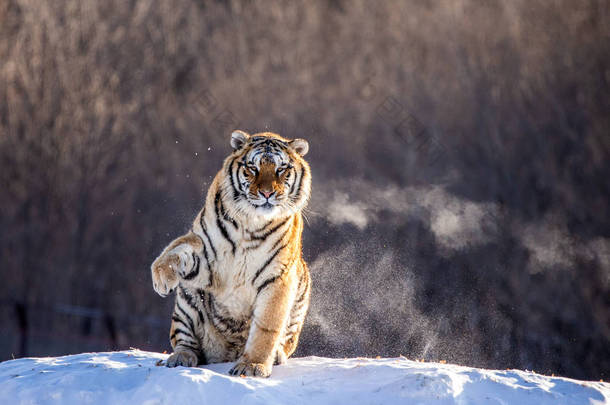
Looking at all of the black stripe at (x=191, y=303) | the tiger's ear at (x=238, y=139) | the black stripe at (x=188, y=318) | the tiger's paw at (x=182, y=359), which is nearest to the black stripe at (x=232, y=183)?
the tiger's ear at (x=238, y=139)

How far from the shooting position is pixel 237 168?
165 inches

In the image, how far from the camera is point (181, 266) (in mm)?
3973

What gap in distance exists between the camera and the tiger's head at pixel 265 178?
407cm

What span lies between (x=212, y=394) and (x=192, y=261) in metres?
0.89

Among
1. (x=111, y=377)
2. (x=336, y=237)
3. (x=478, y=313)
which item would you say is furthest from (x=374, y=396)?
(x=478, y=313)

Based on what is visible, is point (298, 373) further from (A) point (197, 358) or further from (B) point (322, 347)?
(B) point (322, 347)

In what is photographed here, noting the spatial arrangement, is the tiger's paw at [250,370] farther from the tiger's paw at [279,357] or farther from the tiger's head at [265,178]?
the tiger's head at [265,178]

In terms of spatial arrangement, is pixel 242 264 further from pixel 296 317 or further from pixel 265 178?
pixel 296 317

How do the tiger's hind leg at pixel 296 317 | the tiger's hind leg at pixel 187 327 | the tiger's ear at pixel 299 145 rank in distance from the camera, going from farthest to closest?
1. the tiger's hind leg at pixel 296 317
2. the tiger's ear at pixel 299 145
3. the tiger's hind leg at pixel 187 327

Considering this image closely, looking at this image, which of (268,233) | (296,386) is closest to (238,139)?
(268,233)

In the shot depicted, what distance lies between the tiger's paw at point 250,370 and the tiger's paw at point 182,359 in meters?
0.32

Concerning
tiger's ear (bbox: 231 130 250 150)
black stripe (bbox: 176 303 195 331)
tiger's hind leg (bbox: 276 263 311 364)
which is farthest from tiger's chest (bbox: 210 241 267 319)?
tiger's ear (bbox: 231 130 250 150)

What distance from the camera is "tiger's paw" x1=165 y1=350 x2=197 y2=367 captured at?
13.1 feet

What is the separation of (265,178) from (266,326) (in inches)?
34.8
